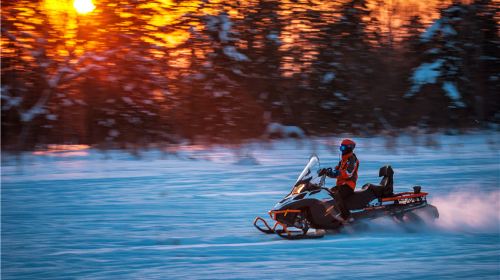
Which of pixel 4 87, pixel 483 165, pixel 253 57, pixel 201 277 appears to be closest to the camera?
pixel 201 277

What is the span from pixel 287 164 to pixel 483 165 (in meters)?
4.82

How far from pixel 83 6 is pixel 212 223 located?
1420 cm

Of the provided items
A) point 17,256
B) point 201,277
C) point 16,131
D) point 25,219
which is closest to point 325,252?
point 201,277

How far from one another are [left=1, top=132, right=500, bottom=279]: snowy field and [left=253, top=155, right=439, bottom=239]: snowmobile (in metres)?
0.17

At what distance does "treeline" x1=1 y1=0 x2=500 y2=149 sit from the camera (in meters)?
22.6

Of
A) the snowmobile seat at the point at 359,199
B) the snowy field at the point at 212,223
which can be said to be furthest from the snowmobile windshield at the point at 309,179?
the snowy field at the point at 212,223

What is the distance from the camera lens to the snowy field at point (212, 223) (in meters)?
7.25

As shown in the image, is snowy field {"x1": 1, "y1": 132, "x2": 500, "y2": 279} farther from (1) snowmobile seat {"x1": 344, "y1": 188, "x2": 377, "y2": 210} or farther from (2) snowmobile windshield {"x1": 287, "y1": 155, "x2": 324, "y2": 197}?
(2) snowmobile windshield {"x1": 287, "y1": 155, "x2": 324, "y2": 197}

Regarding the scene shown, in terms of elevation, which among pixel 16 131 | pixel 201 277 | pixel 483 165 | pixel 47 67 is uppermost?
pixel 47 67

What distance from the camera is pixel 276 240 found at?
8680 mm

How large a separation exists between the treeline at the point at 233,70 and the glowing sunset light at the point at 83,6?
23 centimetres

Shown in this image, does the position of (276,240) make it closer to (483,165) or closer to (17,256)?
(17,256)

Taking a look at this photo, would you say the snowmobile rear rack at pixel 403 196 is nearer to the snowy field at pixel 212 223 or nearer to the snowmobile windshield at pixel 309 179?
the snowy field at pixel 212 223

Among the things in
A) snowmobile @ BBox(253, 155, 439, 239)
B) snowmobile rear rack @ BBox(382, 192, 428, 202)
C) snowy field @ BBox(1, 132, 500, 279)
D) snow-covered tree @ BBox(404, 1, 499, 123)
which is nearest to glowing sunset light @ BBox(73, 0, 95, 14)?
snowy field @ BBox(1, 132, 500, 279)
